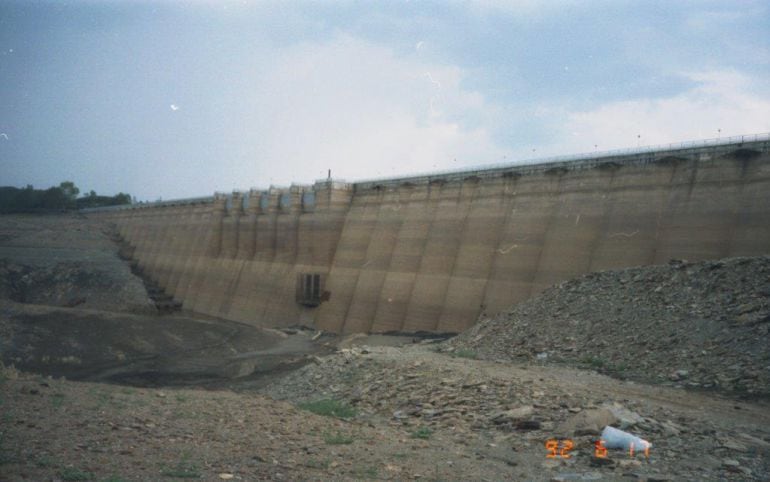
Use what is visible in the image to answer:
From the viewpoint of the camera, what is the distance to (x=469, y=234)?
103ft

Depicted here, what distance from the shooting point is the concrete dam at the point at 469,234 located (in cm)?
2325

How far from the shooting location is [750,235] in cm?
2144

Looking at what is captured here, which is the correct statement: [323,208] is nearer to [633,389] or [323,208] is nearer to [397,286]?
[397,286]

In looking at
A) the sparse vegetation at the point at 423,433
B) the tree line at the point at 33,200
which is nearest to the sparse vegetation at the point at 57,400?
the sparse vegetation at the point at 423,433

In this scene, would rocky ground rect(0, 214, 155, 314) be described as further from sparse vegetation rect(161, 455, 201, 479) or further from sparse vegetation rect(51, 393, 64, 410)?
sparse vegetation rect(161, 455, 201, 479)

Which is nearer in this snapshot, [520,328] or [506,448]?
[506,448]

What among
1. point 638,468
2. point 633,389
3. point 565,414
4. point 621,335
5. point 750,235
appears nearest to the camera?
point 638,468

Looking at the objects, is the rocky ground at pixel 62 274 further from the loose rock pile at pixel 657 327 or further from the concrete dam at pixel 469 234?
the loose rock pile at pixel 657 327

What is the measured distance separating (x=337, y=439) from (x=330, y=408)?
4175mm

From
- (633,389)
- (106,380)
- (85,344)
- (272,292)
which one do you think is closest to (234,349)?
(85,344)

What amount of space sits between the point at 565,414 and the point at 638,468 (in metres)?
2.34

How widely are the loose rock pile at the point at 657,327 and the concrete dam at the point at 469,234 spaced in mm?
5104
